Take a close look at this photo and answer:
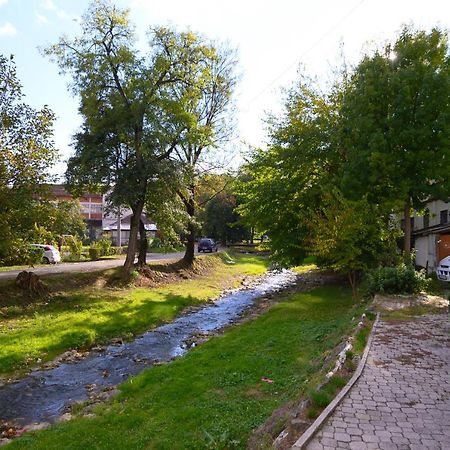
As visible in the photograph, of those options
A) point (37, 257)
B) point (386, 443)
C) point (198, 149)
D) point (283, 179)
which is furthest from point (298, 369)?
point (198, 149)

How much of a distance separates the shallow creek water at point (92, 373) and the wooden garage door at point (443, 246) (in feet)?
42.9

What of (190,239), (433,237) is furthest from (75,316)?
(433,237)

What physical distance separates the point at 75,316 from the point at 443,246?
19.2 meters

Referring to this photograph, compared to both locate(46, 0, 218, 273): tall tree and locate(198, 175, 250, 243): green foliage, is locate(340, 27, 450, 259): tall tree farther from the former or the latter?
locate(198, 175, 250, 243): green foliage

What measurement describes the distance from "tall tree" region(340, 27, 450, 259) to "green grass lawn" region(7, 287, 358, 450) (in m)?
7.51

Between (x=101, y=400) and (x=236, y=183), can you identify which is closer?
(x=101, y=400)

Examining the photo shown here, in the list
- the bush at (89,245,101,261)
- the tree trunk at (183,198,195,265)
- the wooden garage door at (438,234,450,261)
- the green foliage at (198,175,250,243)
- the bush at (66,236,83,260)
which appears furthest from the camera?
the green foliage at (198,175,250,243)

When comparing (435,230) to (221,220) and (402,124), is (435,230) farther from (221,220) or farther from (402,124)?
(221,220)

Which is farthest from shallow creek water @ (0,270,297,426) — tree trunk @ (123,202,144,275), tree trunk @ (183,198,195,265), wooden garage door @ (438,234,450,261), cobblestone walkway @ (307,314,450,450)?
wooden garage door @ (438,234,450,261)

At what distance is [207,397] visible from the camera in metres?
7.67

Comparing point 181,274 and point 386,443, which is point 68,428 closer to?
point 386,443

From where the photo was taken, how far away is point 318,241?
15.7m

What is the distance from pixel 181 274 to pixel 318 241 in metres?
12.2

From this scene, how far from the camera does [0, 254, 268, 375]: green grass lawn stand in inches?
466
